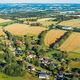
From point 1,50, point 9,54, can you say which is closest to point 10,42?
point 1,50

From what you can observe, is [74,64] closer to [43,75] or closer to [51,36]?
[43,75]

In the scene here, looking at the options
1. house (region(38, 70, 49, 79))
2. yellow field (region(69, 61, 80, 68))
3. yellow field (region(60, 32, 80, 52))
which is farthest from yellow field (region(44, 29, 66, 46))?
house (region(38, 70, 49, 79))

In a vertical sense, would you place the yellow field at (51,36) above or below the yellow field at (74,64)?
above

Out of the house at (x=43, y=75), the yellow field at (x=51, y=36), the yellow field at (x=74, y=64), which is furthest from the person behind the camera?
the yellow field at (x=51, y=36)

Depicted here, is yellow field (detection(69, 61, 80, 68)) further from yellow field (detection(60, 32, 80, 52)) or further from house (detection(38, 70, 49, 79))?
yellow field (detection(60, 32, 80, 52))

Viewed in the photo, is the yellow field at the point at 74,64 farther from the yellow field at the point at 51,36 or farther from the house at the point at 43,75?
the yellow field at the point at 51,36

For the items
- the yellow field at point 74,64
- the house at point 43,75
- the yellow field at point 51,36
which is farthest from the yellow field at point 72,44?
the house at point 43,75

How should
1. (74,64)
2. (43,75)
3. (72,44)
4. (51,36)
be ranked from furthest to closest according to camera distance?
(51,36), (72,44), (74,64), (43,75)

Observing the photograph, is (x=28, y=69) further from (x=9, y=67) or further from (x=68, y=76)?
(x=68, y=76)

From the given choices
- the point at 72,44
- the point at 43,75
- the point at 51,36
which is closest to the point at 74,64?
the point at 43,75
